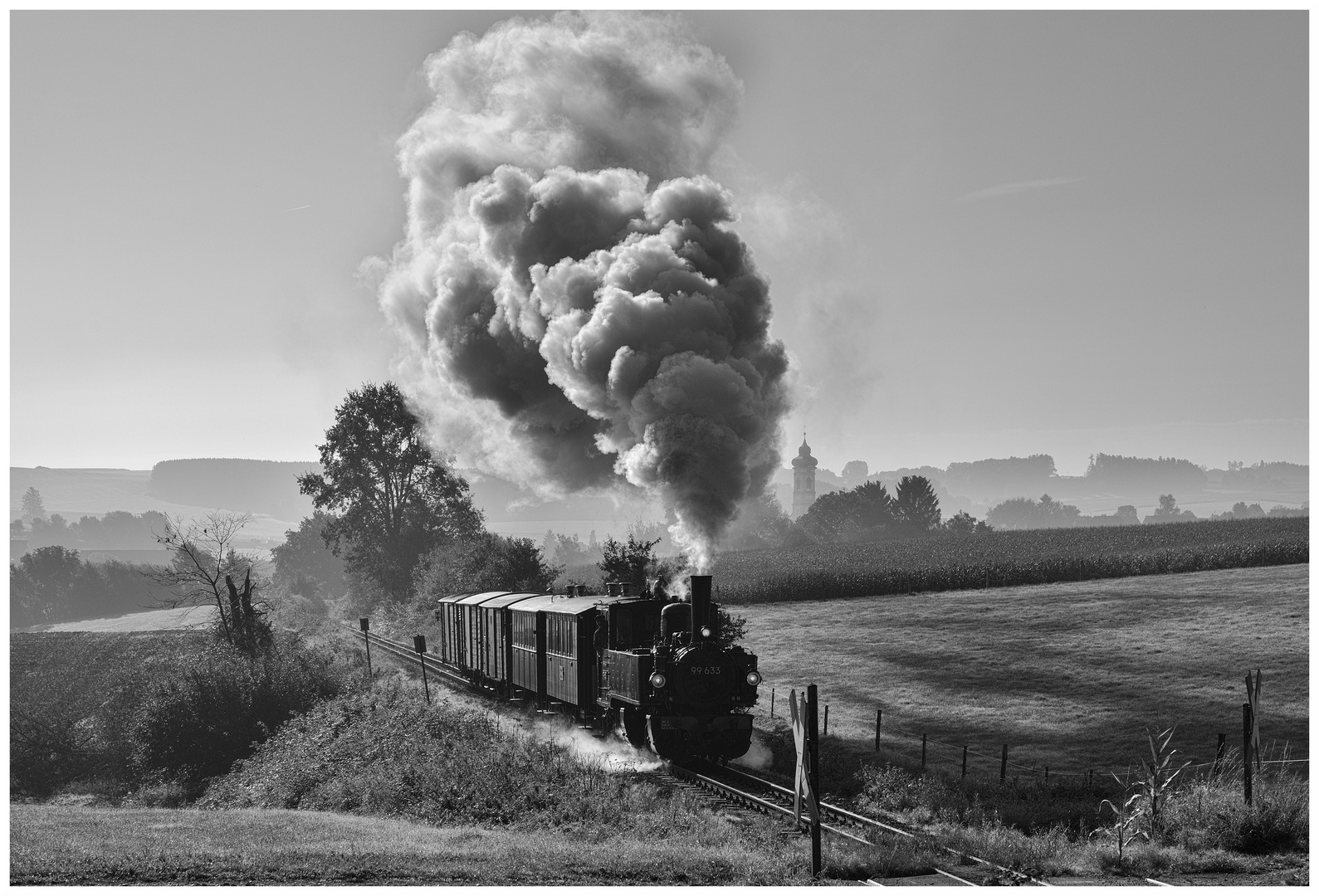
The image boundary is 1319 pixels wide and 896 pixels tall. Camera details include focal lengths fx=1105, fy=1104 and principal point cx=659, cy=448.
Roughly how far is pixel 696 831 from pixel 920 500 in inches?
4492

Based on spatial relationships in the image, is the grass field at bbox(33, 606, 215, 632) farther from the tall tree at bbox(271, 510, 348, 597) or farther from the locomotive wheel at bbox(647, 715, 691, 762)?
the locomotive wheel at bbox(647, 715, 691, 762)

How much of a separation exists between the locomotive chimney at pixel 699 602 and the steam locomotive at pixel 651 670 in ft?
0.05

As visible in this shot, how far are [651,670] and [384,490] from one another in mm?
47123

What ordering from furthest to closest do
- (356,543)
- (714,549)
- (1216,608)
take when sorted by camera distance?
(356,543)
(1216,608)
(714,549)

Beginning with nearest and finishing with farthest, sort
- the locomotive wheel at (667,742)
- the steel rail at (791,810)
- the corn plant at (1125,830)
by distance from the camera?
A: 1. the steel rail at (791,810)
2. the corn plant at (1125,830)
3. the locomotive wheel at (667,742)

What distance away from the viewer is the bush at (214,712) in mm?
30547

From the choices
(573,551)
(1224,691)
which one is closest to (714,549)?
(1224,691)

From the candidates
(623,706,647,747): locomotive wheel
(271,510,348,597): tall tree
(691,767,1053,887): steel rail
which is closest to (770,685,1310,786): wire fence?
(691,767,1053,887): steel rail

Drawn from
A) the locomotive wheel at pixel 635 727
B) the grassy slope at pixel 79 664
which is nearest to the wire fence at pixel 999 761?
the locomotive wheel at pixel 635 727

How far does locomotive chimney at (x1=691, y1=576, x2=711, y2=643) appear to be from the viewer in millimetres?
18453

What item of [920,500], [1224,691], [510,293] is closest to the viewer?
[1224,691]

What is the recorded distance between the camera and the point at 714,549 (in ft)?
75.1

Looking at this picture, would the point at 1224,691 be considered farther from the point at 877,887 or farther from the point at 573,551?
the point at 573,551

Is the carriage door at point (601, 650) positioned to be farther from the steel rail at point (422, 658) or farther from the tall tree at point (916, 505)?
the tall tree at point (916, 505)
